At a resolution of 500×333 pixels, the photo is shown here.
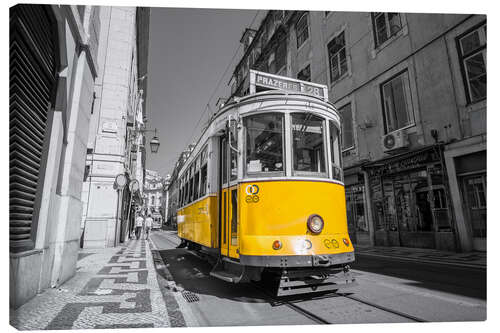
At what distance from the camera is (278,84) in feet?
16.2

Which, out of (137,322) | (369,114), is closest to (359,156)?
(369,114)

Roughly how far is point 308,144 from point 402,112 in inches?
305

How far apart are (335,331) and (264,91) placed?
10.8 feet

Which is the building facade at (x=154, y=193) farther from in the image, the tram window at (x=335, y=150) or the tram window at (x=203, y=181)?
the tram window at (x=335, y=150)

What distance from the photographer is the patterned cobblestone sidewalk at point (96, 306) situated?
9.80ft

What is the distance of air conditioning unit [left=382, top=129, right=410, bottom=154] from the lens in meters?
10.0

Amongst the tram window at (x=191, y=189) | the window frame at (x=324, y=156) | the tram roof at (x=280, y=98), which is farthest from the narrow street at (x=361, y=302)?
the tram roof at (x=280, y=98)

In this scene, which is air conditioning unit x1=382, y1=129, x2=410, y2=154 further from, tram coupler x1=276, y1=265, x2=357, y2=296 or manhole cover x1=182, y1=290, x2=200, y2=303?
manhole cover x1=182, y1=290, x2=200, y2=303

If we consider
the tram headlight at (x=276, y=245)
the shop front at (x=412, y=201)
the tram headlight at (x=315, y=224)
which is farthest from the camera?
the shop front at (x=412, y=201)

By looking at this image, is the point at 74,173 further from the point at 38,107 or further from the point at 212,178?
the point at 212,178

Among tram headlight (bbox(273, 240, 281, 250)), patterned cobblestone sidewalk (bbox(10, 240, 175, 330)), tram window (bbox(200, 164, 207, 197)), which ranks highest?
tram window (bbox(200, 164, 207, 197))

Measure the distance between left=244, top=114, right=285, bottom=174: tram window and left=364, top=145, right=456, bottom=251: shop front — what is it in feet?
19.4

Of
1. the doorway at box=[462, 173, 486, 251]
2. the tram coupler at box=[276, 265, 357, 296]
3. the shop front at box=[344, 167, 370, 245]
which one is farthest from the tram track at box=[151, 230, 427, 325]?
the shop front at box=[344, 167, 370, 245]

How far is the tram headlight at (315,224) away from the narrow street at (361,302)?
894 mm
